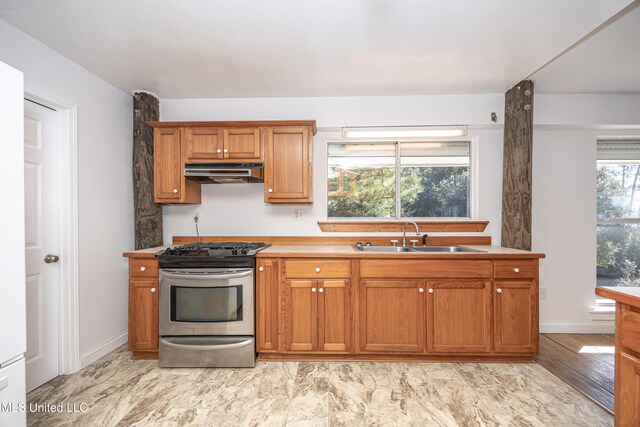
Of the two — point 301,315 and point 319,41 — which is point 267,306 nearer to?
point 301,315

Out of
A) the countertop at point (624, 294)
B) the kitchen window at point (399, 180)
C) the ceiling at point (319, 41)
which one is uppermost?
the ceiling at point (319, 41)

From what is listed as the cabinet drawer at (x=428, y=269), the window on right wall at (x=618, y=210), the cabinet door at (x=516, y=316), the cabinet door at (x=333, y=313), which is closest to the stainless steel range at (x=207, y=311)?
the cabinet door at (x=333, y=313)

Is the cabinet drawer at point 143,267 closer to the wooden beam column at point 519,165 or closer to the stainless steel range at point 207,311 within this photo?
the stainless steel range at point 207,311

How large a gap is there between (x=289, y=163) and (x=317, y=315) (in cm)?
144

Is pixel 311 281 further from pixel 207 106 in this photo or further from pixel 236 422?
pixel 207 106

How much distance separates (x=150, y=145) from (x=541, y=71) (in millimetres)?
3802

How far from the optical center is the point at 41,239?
91.3 inches

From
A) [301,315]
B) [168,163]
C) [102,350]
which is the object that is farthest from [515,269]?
[102,350]

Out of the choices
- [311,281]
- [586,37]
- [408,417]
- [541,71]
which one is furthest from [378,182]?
[408,417]

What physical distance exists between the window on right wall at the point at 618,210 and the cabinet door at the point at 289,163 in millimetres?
3336

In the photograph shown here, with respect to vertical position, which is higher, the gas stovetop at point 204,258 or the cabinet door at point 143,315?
the gas stovetop at point 204,258

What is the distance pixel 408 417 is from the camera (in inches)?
74.3

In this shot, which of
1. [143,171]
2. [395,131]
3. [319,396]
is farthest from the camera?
[395,131]

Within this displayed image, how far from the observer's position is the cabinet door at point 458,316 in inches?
99.3
